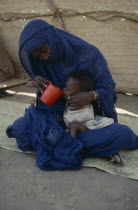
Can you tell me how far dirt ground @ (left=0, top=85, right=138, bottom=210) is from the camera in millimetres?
2465

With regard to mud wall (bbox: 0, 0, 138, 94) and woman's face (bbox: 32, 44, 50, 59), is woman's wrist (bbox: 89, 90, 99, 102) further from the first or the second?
mud wall (bbox: 0, 0, 138, 94)

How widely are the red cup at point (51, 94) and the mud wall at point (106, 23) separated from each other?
9.60 feet

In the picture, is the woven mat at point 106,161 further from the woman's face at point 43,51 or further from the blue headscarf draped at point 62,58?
the woman's face at point 43,51

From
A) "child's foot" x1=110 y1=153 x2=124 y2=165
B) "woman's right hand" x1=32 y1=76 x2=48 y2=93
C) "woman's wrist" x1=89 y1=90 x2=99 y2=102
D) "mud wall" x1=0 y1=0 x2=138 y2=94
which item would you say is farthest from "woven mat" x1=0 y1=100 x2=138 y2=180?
"mud wall" x1=0 y1=0 x2=138 y2=94

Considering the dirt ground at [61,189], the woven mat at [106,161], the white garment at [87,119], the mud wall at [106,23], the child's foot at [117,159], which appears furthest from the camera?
the mud wall at [106,23]

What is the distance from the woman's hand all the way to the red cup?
0.41 ft

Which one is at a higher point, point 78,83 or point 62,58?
point 62,58

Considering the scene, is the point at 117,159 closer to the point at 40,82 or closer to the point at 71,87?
the point at 71,87

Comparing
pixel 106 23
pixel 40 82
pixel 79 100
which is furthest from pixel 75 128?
pixel 106 23

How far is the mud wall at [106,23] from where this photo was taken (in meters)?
5.60

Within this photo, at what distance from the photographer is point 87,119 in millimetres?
3201

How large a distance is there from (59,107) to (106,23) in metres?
2.88

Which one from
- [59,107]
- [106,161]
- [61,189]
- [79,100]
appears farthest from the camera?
[59,107]

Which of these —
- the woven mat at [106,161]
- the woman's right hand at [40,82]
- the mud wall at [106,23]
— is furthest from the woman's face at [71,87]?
the mud wall at [106,23]
